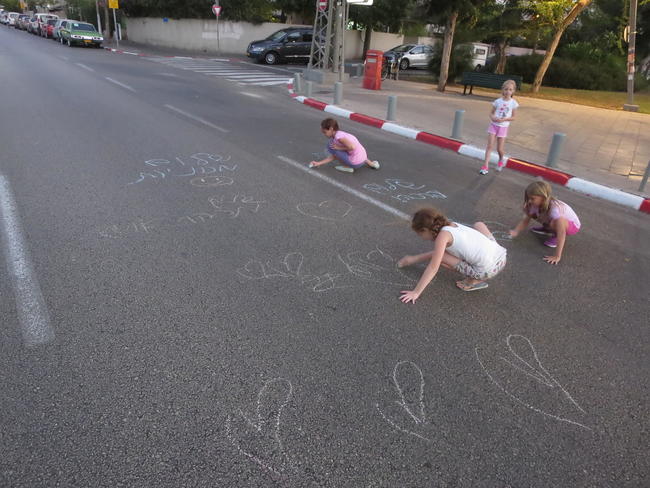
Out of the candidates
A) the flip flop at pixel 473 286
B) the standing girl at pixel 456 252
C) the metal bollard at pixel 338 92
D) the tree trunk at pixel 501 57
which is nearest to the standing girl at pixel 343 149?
the standing girl at pixel 456 252

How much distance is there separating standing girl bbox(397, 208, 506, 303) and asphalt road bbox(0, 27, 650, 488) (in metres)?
0.17

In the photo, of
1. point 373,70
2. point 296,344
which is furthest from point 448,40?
point 296,344

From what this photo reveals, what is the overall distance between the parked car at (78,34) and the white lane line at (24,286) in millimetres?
30685

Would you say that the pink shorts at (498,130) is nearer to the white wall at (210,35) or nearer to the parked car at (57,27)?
the white wall at (210,35)

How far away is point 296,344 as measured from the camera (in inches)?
115

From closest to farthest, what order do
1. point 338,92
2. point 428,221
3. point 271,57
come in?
point 428,221 → point 338,92 → point 271,57

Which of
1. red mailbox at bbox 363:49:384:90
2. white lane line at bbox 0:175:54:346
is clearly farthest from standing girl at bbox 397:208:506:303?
red mailbox at bbox 363:49:384:90

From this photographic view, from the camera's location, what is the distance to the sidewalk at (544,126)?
7738 mm

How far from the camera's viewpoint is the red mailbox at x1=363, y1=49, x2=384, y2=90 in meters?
16.2

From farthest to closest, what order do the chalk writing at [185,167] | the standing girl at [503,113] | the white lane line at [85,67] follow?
the white lane line at [85,67], the standing girl at [503,113], the chalk writing at [185,167]

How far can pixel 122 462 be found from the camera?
2094 millimetres

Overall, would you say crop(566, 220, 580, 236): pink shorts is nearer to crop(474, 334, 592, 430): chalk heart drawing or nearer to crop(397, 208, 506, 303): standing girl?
crop(397, 208, 506, 303): standing girl

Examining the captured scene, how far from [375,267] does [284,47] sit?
24851 mm

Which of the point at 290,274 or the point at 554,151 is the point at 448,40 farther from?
the point at 290,274
